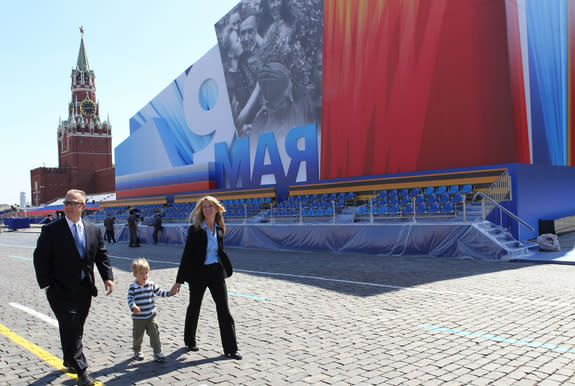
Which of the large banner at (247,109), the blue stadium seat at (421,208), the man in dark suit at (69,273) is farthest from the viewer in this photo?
the large banner at (247,109)

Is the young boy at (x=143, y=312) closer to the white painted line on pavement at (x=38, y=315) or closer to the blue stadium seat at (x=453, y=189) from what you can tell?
the white painted line on pavement at (x=38, y=315)

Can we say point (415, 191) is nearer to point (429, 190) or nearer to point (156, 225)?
point (429, 190)

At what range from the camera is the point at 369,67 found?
2016 centimetres

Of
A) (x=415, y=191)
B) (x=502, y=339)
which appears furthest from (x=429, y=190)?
(x=502, y=339)

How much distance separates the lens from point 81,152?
99.4 m

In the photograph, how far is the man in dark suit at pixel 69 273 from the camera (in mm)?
4410

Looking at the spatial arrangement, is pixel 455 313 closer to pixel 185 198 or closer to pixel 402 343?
pixel 402 343

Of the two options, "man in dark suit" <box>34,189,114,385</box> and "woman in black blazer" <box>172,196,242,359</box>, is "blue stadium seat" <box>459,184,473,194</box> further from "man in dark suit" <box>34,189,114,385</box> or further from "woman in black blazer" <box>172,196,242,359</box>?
"man in dark suit" <box>34,189,114,385</box>

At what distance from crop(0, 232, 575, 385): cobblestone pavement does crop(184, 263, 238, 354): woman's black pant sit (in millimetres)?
213

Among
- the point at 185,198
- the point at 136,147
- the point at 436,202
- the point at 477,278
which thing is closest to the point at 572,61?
the point at 436,202

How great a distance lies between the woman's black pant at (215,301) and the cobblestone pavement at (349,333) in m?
0.21

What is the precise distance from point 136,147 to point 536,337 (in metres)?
40.1

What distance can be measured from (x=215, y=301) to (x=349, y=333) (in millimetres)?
1852

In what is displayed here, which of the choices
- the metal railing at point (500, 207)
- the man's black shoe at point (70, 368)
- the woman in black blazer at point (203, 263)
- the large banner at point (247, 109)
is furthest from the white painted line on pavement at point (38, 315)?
the large banner at point (247, 109)
